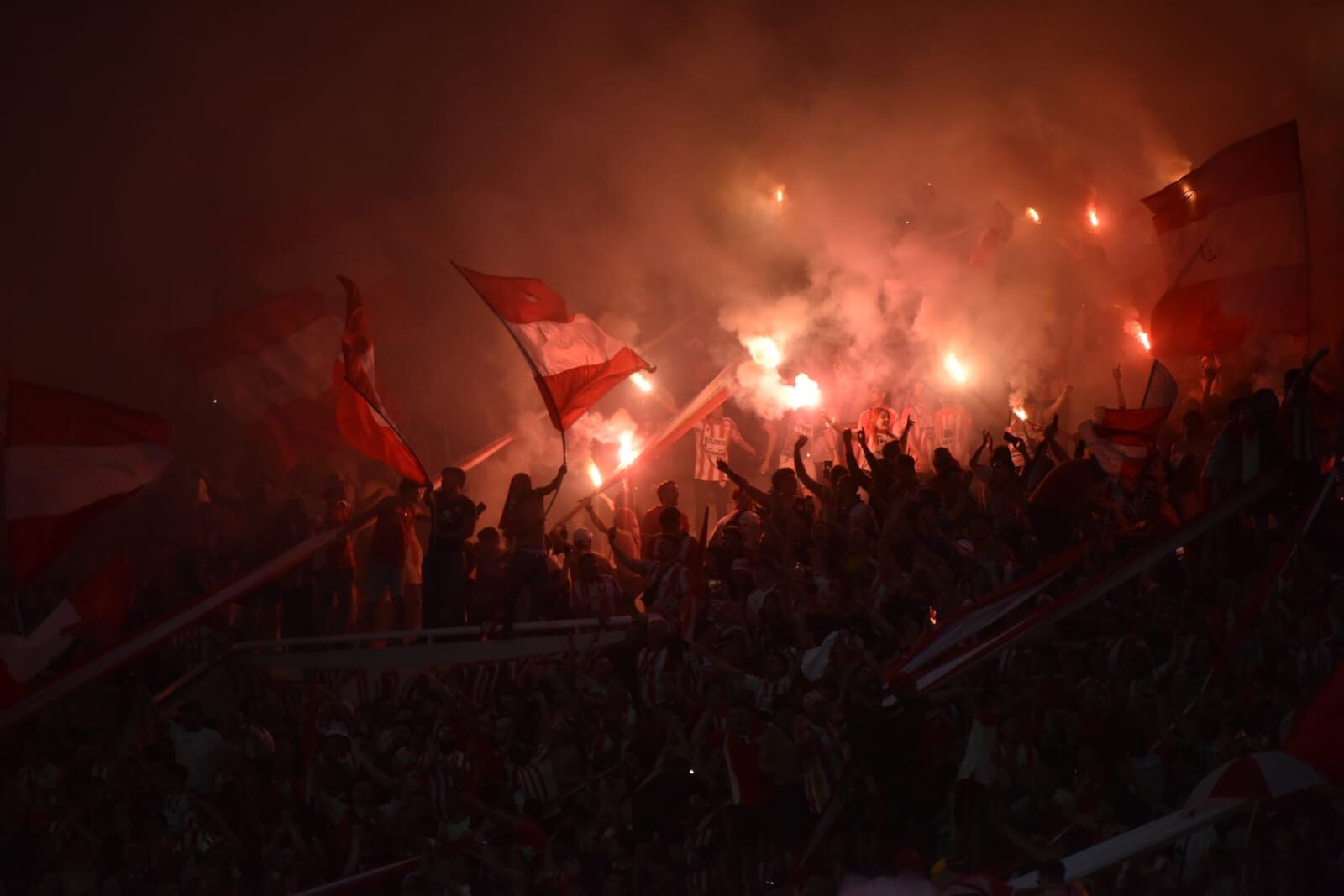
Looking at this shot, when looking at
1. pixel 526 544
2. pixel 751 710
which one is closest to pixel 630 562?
pixel 526 544

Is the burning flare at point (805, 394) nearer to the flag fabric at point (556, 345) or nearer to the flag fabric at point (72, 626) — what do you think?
the flag fabric at point (556, 345)

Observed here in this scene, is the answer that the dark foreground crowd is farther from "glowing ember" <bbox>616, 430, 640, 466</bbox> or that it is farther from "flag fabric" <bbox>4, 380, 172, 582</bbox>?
"glowing ember" <bbox>616, 430, 640, 466</bbox>

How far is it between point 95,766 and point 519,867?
3265 mm

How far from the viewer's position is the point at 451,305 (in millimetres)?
14539

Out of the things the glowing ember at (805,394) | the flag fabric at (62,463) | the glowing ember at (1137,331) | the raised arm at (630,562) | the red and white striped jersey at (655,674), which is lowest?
the red and white striped jersey at (655,674)

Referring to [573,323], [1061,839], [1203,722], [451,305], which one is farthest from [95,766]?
[451,305]

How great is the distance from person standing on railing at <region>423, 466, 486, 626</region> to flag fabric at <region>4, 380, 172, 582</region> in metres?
1.90

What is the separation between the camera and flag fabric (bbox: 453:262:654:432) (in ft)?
28.9

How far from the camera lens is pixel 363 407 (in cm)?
905

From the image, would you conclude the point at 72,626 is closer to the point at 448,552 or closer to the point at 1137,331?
the point at 448,552

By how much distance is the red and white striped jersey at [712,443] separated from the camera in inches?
495

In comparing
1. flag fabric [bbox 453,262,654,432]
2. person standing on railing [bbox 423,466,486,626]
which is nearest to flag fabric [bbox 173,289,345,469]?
flag fabric [bbox 453,262,654,432]

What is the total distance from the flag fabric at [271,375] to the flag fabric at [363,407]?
1.32 meters

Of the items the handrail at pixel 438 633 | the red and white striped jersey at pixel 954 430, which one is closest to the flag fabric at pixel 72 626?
the handrail at pixel 438 633
